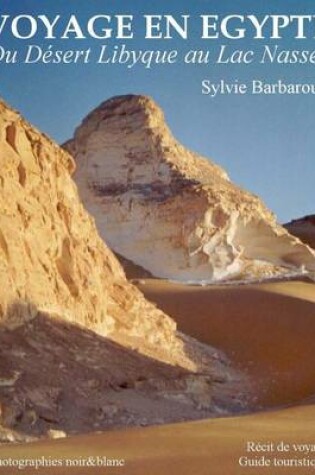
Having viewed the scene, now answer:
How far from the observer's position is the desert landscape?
7.25 metres

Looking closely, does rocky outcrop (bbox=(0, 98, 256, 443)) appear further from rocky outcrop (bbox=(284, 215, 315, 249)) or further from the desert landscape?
rocky outcrop (bbox=(284, 215, 315, 249))

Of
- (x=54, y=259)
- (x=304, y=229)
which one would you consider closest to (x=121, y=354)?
(x=54, y=259)

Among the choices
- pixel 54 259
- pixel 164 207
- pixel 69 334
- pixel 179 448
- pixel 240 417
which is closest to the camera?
pixel 179 448

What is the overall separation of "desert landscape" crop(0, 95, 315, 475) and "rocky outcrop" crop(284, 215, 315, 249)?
24.6 meters

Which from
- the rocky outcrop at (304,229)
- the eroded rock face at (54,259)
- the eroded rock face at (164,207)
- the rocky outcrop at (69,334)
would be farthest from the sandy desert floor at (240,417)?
the rocky outcrop at (304,229)

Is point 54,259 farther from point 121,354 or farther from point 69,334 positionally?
point 121,354

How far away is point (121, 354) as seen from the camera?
41.7 feet

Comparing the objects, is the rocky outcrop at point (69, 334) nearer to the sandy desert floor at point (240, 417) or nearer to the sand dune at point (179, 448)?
the sandy desert floor at point (240, 417)

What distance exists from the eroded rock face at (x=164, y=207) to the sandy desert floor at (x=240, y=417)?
2180 millimetres

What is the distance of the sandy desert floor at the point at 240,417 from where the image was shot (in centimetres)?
688

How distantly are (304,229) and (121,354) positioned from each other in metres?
41.5

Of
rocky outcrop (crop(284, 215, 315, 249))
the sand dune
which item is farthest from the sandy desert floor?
rocky outcrop (crop(284, 215, 315, 249))

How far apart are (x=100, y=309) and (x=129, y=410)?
3091 mm

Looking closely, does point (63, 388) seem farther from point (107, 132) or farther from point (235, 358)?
point (107, 132)
